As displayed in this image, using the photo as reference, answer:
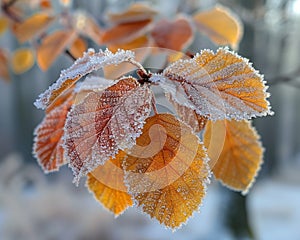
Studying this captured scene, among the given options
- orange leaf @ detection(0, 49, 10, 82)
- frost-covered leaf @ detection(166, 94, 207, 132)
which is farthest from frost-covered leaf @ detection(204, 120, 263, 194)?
orange leaf @ detection(0, 49, 10, 82)

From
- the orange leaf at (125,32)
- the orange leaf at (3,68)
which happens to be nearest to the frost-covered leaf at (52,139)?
the orange leaf at (125,32)

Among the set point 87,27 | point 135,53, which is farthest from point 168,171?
point 87,27

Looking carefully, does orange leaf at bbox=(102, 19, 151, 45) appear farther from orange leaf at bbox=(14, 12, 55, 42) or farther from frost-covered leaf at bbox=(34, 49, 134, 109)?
frost-covered leaf at bbox=(34, 49, 134, 109)

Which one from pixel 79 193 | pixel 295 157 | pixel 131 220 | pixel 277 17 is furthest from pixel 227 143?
pixel 295 157

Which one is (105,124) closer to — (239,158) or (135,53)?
(239,158)

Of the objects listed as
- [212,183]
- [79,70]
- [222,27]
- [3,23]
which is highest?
[79,70]

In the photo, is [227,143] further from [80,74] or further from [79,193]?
[79,193]

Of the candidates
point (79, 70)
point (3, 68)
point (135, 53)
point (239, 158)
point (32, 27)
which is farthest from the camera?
point (3, 68)
